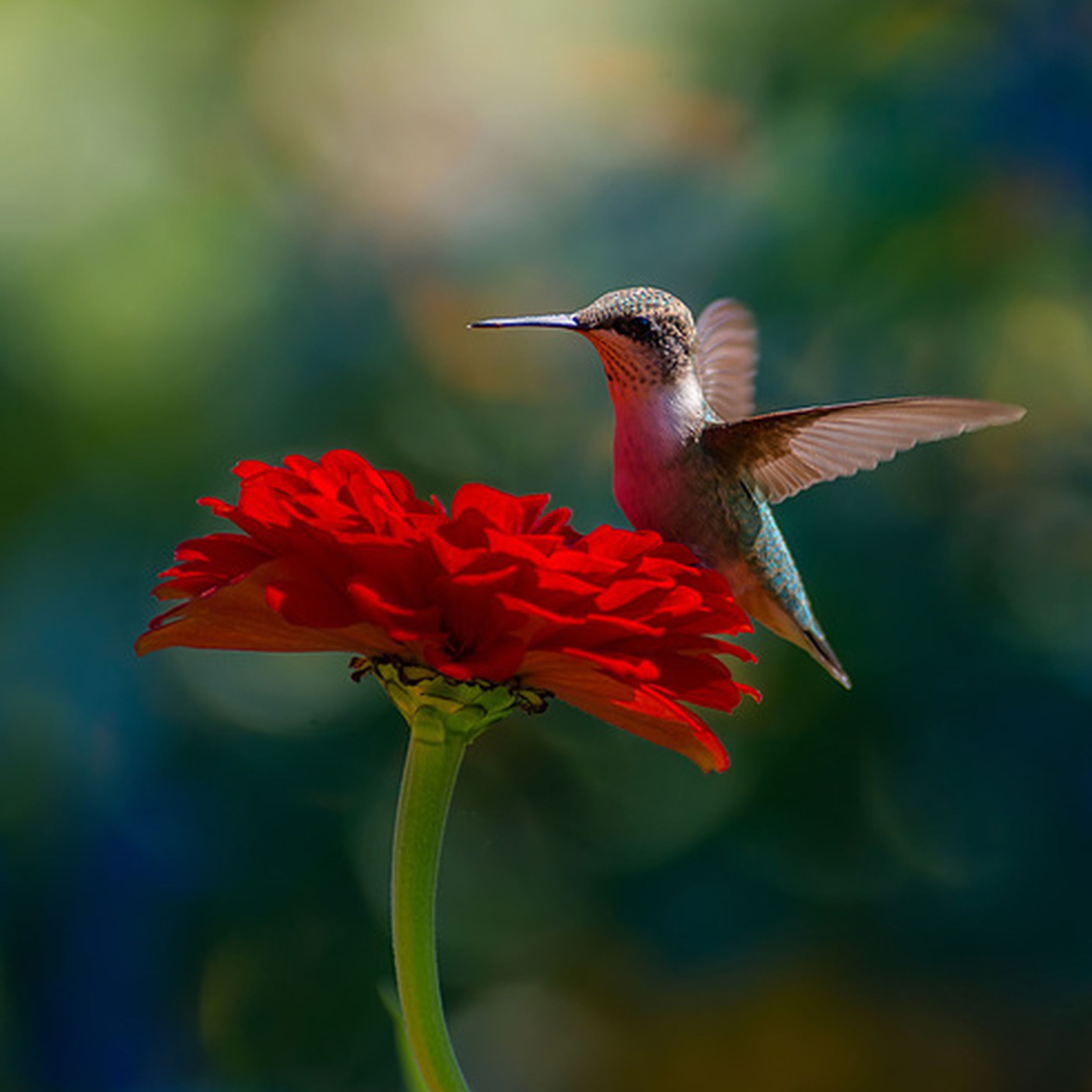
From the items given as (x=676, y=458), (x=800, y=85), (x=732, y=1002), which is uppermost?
(x=800, y=85)

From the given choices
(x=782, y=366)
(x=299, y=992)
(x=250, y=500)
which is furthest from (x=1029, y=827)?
(x=250, y=500)

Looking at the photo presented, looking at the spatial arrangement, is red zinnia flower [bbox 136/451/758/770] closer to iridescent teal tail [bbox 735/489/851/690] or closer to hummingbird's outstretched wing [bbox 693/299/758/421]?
iridescent teal tail [bbox 735/489/851/690]

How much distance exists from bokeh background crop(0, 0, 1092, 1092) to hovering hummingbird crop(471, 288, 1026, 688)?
0.56 meters

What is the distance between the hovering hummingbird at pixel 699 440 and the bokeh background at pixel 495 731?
56cm

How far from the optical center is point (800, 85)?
1.15m

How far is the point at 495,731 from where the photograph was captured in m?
1.02

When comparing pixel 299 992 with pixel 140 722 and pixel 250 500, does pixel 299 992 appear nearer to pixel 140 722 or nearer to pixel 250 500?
pixel 140 722

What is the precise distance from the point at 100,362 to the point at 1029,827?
0.71 metres

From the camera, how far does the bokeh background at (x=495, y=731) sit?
1.01 meters

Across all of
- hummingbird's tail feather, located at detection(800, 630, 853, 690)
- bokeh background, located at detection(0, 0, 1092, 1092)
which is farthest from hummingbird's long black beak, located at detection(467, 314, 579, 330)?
bokeh background, located at detection(0, 0, 1092, 1092)

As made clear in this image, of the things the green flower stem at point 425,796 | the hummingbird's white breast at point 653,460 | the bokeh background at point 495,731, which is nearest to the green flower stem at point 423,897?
the green flower stem at point 425,796

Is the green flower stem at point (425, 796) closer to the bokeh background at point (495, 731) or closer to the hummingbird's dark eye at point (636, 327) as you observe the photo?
the hummingbird's dark eye at point (636, 327)

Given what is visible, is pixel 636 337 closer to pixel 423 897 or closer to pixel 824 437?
pixel 824 437

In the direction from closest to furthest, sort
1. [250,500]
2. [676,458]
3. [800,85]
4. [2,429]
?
[250,500] < [676,458] < [2,429] < [800,85]
